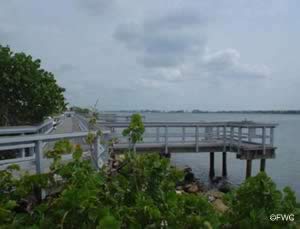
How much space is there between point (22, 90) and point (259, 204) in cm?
1242

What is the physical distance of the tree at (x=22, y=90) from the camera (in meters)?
13.0

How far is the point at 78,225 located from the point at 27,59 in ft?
42.0

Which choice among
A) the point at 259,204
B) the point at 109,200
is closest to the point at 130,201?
the point at 109,200

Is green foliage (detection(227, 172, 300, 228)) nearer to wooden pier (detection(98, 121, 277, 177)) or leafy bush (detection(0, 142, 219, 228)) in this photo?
leafy bush (detection(0, 142, 219, 228))

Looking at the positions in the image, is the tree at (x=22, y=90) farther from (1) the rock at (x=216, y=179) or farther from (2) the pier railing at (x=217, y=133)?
(1) the rock at (x=216, y=179)

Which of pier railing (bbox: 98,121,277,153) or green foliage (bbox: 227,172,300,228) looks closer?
green foliage (bbox: 227,172,300,228)

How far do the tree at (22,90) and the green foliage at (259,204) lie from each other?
39.1 ft

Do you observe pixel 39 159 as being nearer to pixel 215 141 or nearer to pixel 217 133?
pixel 215 141

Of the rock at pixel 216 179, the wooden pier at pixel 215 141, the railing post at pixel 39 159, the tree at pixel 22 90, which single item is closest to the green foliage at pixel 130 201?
the railing post at pixel 39 159

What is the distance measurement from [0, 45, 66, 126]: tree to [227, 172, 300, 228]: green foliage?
11907 millimetres

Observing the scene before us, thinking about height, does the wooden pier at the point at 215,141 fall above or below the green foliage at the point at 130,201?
below

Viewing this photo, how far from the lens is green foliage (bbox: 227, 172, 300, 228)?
7.53ft

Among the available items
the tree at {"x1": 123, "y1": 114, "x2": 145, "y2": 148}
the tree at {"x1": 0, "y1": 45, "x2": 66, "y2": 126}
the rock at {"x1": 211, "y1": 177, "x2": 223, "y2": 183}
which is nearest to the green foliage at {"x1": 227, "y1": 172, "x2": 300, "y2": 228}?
the tree at {"x1": 123, "y1": 114, "x2": 145, "y2": 148}

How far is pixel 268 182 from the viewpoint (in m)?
2.46
